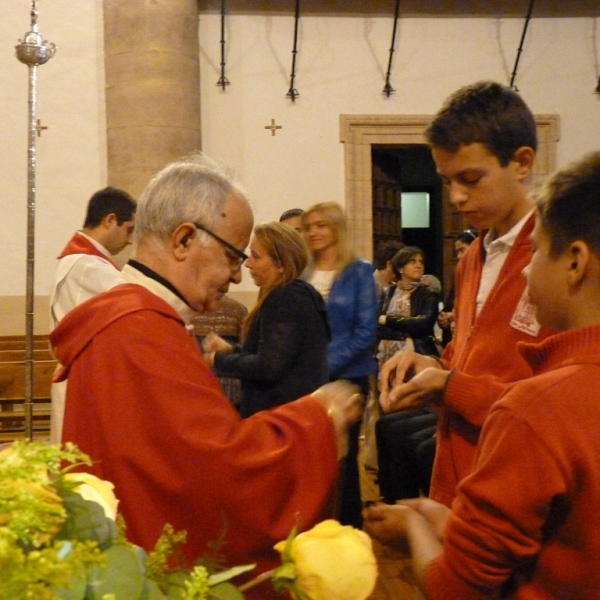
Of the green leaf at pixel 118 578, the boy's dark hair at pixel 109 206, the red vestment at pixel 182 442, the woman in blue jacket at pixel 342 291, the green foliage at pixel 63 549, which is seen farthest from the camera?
the boy's dark hair at pixel 109 206

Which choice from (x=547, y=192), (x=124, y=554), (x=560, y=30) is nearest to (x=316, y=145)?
(x=560, y=30)

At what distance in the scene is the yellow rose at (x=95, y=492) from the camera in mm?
777

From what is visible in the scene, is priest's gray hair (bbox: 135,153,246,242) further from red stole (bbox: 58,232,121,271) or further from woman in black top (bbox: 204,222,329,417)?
red stole (bbox: 58,232,121,271)

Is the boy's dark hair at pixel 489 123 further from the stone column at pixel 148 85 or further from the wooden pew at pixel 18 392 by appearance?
the stone column at pixel 148 85

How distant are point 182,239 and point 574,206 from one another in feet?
2.71

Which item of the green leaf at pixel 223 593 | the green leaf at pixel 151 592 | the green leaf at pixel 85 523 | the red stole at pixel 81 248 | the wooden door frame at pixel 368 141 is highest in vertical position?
the wooden door frame at pixel 368 141

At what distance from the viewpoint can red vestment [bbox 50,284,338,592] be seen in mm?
1435

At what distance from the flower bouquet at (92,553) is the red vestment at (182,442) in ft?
1.75

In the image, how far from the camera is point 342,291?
4.20 meters

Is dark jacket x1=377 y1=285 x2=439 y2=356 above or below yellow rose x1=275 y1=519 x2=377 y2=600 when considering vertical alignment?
below

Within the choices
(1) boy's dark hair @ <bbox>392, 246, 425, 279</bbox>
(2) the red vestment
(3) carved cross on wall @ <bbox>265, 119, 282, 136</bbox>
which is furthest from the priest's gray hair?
(3) carved cross on wall @ <bbox>265, 119, 282, 136</bbox>

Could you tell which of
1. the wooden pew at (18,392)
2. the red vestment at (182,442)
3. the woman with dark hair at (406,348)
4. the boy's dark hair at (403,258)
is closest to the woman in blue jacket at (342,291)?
the woman with dark hair at (406,348)

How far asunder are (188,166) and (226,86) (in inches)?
264

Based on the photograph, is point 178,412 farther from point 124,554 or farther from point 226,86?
point 226,86
